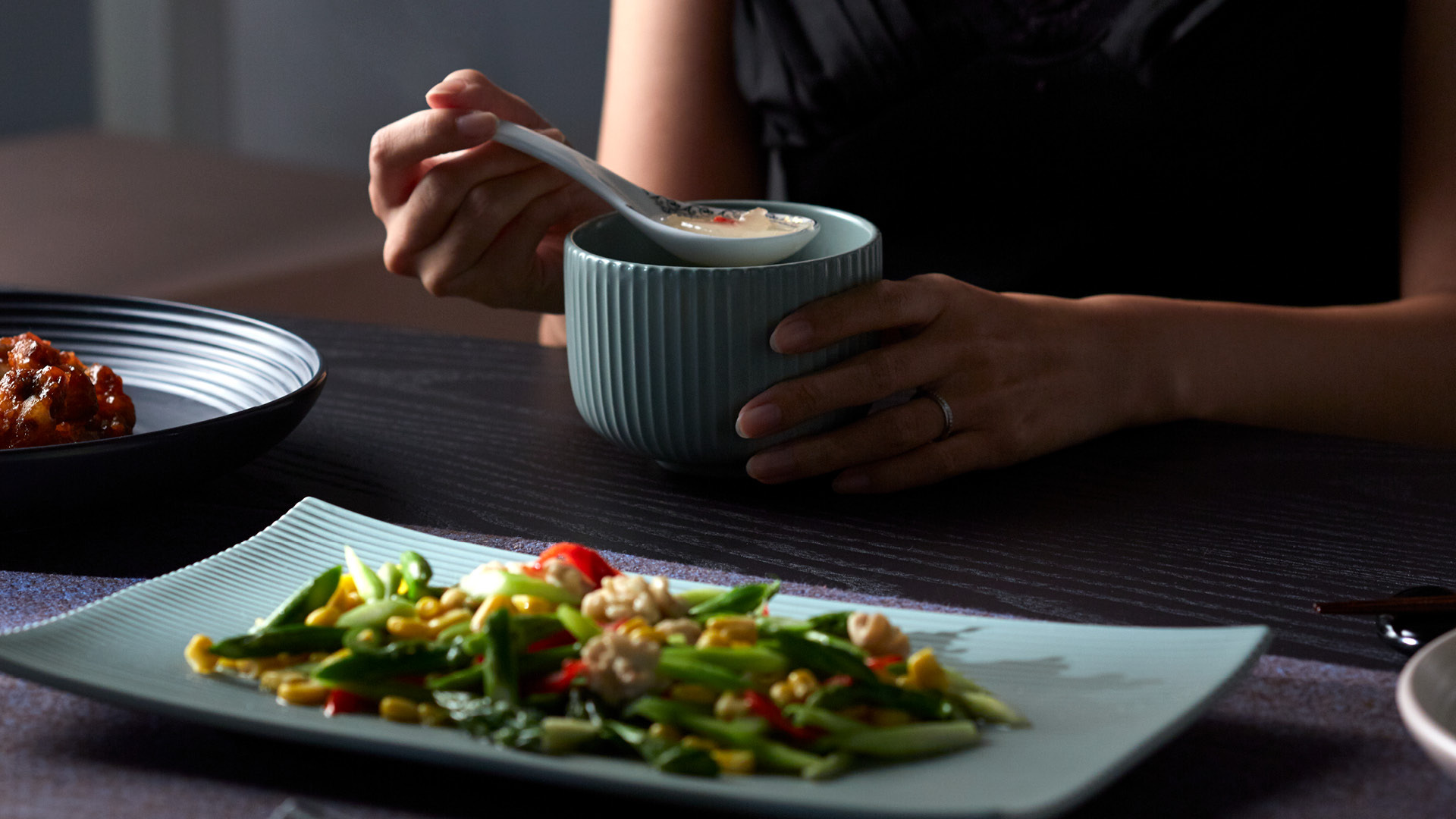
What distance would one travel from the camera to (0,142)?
3.94 meters

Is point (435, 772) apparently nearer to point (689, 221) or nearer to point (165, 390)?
point (689, 221)

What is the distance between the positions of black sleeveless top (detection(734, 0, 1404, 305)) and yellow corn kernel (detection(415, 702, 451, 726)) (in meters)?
1.17

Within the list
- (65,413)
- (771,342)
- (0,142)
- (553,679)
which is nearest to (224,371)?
(65,413)

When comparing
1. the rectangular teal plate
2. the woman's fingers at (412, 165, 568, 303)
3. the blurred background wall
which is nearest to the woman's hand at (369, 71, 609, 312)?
the woman's fingers at (412, 165, 568, 303)

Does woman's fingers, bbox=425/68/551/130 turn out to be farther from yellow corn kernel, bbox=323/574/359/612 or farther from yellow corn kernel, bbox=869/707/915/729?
yellow corn kernel, bbox=869/707/915/729

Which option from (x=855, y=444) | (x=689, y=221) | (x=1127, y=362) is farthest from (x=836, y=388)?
(x=1127, y=362)

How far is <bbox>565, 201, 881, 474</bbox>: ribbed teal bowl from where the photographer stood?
80cm

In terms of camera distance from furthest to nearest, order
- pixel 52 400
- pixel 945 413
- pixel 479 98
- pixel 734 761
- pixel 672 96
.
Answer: pixel 672 96, pixel 479 98, pixel 945 413, pixel 52 400, pixel 734 761

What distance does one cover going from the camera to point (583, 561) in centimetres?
61

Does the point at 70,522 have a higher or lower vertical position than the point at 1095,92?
lower

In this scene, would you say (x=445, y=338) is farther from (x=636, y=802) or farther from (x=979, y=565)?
(x=636, y=802)

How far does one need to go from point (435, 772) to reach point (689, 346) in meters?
0.37

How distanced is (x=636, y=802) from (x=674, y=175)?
3.93ft

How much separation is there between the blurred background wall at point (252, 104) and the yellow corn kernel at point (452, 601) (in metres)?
3.05
